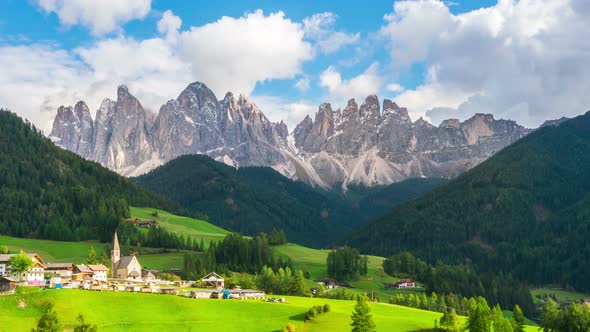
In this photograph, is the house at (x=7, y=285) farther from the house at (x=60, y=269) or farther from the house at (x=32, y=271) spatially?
the house at (x=60, y=269)

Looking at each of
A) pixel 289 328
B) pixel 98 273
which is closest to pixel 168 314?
pixel 289 328

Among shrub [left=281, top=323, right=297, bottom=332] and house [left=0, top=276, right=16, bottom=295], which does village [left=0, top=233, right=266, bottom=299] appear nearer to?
house [left=0, top=276, right=16, bottom=295]

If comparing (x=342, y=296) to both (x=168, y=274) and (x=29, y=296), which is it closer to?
(x=168, y=274)

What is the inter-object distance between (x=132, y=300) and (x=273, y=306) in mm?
23366

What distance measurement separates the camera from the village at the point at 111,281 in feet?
438

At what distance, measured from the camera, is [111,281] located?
155500 millimetres

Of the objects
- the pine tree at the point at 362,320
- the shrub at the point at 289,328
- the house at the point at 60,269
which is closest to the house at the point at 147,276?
the house at the point at 60,269

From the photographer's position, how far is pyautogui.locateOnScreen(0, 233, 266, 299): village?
13350cm

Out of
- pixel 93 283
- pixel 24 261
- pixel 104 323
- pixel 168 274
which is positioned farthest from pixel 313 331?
pixel 168 274

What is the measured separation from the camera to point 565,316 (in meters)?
117

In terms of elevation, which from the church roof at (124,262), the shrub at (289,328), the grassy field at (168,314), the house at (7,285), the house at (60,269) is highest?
the church roof at (124,262)

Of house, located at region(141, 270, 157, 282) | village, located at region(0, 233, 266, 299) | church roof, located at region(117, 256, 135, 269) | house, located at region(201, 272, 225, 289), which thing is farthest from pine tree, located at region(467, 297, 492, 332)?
church roof, located at region(117, 256, 135, 269)

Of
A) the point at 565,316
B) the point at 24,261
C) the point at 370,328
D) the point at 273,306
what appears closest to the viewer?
the point at 370,328

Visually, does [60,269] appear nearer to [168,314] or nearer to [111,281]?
[111,281]
